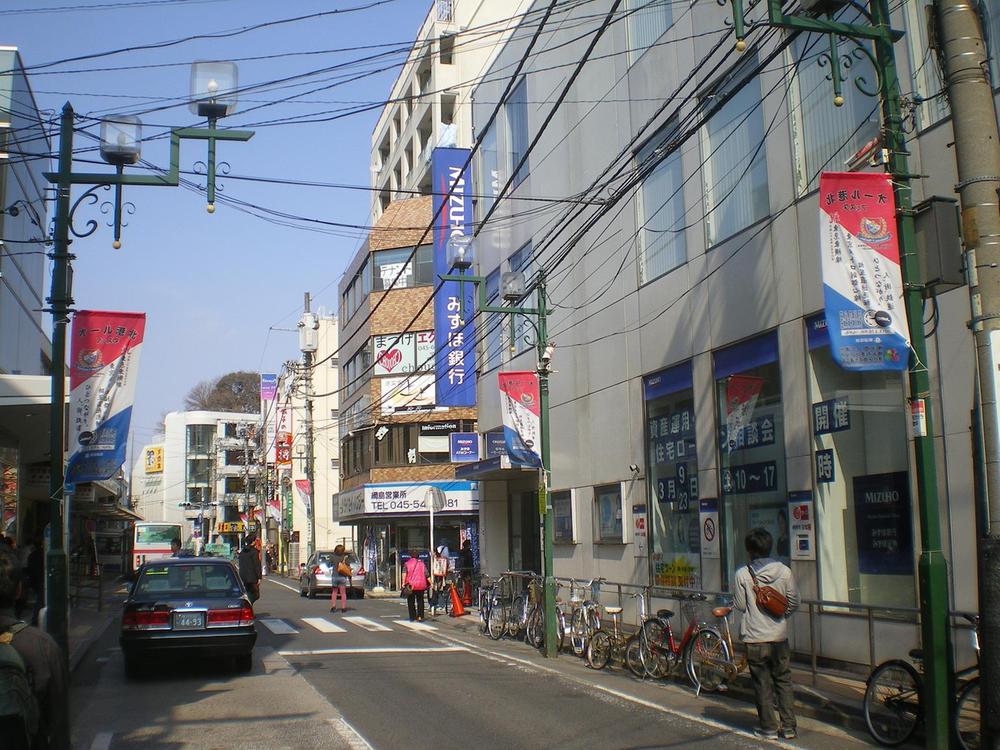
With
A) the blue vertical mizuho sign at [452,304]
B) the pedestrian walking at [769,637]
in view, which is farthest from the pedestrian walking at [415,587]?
the pedestrian walking at [769,637]

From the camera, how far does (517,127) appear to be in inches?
1009

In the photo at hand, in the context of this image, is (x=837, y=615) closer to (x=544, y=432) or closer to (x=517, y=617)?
(x=544, y=432)

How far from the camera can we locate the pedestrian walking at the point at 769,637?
29.3 ft

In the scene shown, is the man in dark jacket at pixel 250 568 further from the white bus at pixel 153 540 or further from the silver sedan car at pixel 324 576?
the white bus at pixel 153 540

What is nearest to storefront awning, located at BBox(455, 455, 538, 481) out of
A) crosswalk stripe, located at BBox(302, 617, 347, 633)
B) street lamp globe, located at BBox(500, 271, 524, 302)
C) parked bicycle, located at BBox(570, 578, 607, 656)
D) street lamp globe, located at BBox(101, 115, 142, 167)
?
crosswalk stripe, located at BBox(302, 617, 347, 633)

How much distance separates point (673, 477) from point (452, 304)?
14.9 m

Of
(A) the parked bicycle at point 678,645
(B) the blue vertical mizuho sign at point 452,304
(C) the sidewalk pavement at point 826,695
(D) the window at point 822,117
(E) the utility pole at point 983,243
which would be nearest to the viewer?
(E) the utility pole at point 983,243

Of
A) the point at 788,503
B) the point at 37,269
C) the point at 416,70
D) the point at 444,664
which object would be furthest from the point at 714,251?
the point at 416,70

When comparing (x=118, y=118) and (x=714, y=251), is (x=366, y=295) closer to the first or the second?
(x=714, y=251)

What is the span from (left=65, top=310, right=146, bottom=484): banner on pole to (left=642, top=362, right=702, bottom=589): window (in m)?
9.13

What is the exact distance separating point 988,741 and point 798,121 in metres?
9.31

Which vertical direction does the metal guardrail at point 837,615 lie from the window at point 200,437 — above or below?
below

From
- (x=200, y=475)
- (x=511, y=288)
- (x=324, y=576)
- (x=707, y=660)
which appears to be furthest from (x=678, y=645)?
(x=200, y=475)

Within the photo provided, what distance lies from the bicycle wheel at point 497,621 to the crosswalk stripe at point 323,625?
120 inches
